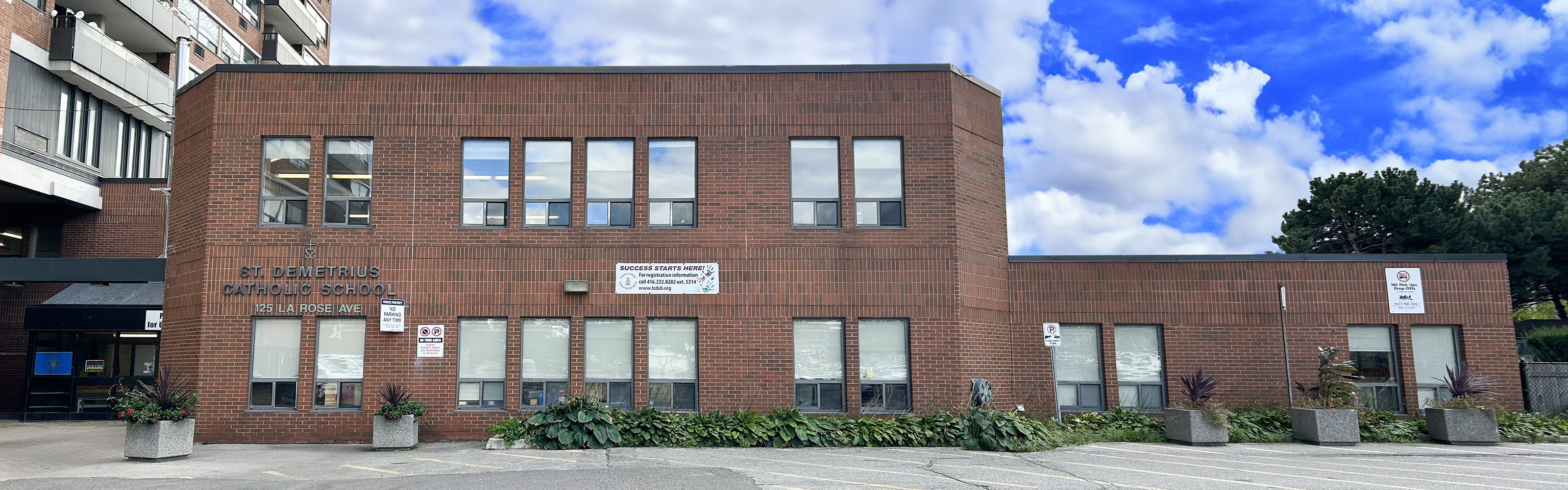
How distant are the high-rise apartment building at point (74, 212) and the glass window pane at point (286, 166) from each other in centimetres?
372

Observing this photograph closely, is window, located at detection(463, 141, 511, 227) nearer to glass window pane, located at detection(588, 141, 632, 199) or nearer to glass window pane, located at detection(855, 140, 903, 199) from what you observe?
glass window pane, located at detection(588, 141, 632, 199)

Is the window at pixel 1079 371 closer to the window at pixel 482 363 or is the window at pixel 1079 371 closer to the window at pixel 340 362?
the window at pixel 482 363

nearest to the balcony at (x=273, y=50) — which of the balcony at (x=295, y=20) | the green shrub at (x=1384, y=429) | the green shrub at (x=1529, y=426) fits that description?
the balcony at (x=295, y=20)

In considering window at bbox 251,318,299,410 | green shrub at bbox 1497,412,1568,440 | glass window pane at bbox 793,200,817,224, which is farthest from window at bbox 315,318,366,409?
green shrub at bbox 1497,412,1568,440

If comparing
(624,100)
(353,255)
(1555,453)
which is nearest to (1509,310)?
(1555,453)

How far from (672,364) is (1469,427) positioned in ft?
44.3

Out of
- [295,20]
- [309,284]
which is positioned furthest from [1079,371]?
[295,20]

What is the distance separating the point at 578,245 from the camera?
1677 cm

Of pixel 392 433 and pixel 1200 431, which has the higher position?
pixel 392 433

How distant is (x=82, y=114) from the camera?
2739 centimetres

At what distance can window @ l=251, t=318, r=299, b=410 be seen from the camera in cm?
1631

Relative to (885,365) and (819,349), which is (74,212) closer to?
(819,349)

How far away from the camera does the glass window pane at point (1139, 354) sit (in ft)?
59.7

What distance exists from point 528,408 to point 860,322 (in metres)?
5.82
